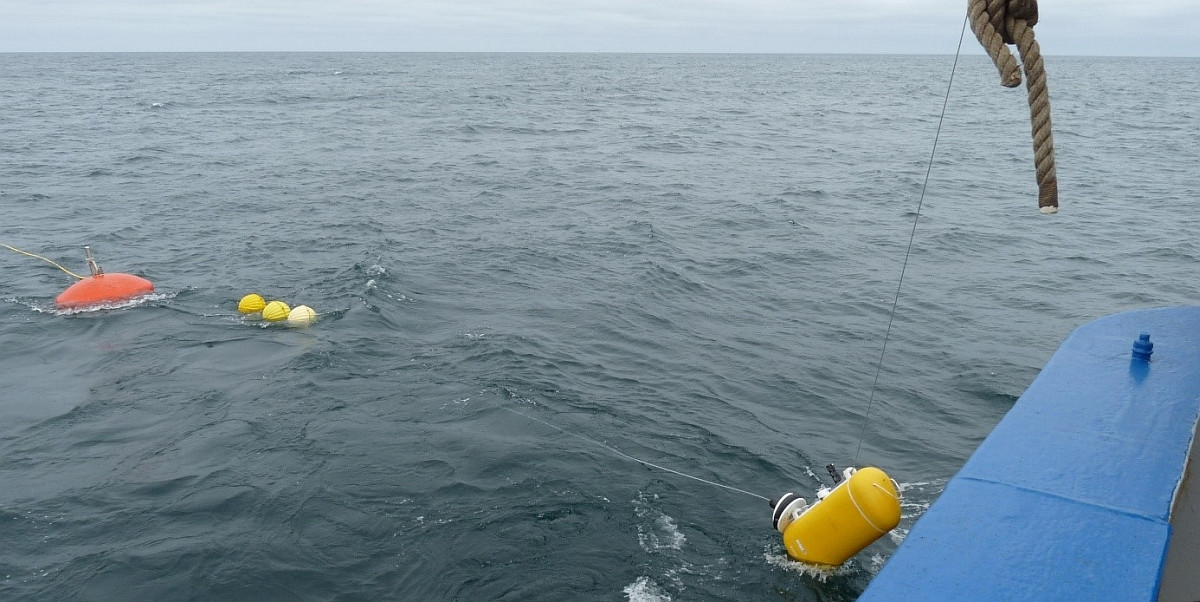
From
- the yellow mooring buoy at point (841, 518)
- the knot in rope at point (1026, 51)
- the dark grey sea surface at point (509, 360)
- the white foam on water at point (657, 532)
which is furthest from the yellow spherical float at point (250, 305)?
the knot in rope at point (1026, 51)

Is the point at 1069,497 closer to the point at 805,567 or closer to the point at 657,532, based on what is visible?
the point at 805,567

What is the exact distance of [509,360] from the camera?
12195 mm

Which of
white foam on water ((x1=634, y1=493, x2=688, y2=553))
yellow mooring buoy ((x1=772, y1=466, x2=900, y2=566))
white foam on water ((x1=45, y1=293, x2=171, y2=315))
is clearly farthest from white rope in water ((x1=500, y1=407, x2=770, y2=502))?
white foam on water ((x1=45, y1=293, x2=171, y2=315))

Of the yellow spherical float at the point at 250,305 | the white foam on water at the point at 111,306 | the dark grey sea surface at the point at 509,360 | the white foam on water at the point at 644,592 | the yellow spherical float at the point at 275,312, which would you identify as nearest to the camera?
the white foam on water at the point at 644,592

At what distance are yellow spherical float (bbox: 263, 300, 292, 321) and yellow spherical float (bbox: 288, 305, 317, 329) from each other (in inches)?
5.0

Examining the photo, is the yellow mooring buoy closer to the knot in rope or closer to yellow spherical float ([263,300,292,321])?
the knot in rope

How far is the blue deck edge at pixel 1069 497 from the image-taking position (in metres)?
3.49

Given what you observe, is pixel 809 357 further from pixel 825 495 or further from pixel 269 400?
pixel 269 400

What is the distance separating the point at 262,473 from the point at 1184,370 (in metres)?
8.32

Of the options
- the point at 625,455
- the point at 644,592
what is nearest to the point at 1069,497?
the point at 644,592

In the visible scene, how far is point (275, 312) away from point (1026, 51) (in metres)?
12.4

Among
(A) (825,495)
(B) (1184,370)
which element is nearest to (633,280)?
(A) (825,495)

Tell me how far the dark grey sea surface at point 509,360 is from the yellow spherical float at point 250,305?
0.56 metres

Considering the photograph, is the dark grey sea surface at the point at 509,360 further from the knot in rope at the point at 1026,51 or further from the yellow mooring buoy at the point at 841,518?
the knot in rope at the point at 1026,51
